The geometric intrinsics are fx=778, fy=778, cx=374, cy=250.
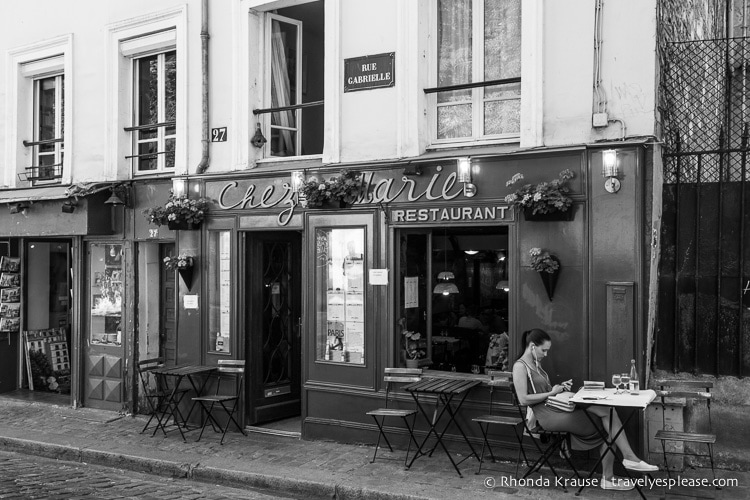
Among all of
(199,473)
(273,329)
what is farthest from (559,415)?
(273,329)

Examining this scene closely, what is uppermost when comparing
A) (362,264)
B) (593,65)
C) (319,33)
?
(319,33)

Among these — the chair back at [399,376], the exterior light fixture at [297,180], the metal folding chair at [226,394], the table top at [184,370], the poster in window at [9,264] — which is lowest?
the metal folding chair at [226,394]

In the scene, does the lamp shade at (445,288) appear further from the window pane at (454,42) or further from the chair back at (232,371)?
the chair back at (232,371)

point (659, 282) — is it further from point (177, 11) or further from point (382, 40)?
point (177, 11)

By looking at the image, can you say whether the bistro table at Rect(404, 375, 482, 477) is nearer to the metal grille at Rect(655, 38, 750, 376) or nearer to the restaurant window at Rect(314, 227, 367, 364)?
the restaurant window at Rect(314, 227, 367, 364)

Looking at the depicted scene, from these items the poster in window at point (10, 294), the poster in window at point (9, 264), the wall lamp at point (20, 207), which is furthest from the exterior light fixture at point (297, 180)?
the poster in window at point (10, 294)

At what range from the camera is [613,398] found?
683cm

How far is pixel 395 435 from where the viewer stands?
884 centimetres

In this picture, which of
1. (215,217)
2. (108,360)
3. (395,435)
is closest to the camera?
(395,435)

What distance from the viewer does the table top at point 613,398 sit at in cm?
662

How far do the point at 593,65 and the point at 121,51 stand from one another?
7.06 metres

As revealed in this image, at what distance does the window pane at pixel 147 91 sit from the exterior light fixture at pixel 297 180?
3.14 meters

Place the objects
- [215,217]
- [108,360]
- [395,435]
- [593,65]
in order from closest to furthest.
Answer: [593,65]
[395,435]
[215,217]
[108,360]

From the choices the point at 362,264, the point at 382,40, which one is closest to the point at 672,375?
the point at 362,264
